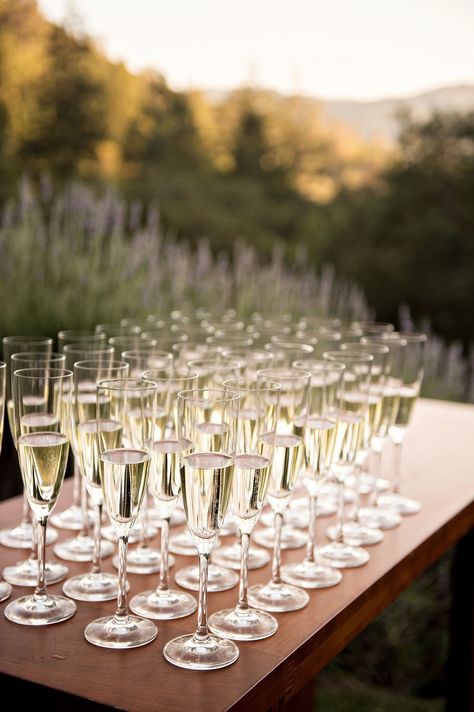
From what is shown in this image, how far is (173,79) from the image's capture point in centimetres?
2311

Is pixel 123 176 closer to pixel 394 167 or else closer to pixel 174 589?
pixel 394 167

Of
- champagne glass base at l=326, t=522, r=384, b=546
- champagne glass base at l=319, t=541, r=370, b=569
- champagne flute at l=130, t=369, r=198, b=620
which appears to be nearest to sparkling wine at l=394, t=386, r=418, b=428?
champagne glass base at l=326, t=522, r=384, b=546

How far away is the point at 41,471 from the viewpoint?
4.99 feet

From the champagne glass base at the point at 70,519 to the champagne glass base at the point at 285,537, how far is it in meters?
0.37

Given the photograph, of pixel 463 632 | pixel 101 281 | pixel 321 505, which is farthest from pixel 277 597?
pixel 101 281

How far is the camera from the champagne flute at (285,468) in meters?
1.61

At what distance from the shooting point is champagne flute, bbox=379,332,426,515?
225cm

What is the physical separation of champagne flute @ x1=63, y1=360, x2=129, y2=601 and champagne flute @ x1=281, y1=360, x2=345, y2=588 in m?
0.35

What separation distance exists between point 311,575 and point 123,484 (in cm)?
53

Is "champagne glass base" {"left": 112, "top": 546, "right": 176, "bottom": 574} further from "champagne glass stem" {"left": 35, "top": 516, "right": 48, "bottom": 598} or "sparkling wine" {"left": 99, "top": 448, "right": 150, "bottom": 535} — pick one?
"sparkling wine" {"left": 99, "top": 448, "right": 150, "bottom": 535}

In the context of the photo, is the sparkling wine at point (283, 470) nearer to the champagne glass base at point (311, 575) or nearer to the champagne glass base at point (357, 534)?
the champagne glass base at point (311, 575)

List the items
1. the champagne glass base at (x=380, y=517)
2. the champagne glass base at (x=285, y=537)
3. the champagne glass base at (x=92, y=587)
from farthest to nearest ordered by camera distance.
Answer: the champagne glass base at (x=380, y=517) → the champagne glass base at (x=285, y=537) → the champagne glass base at (x=92, y=587)

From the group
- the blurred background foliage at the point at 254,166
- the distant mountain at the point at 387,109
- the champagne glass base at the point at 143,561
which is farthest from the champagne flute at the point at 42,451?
the distant mountain at the point at 387,109

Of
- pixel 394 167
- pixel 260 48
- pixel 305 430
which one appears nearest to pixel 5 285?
pixel 305 430
